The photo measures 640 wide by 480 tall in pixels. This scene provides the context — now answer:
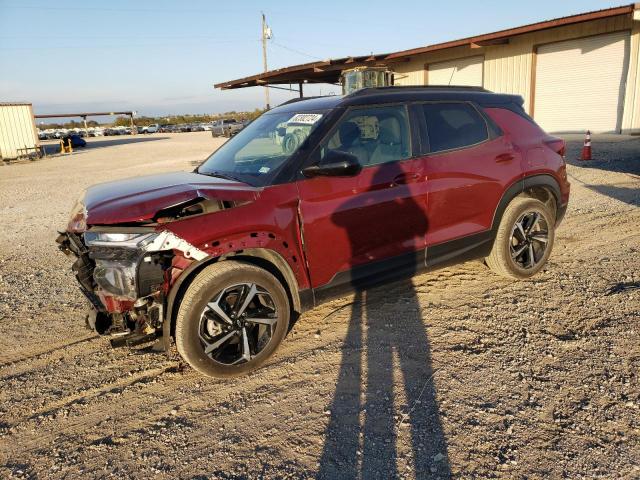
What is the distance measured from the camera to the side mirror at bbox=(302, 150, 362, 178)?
11.0 feet

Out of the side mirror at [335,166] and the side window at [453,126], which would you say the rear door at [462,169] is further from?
the side mirror at [335,166]

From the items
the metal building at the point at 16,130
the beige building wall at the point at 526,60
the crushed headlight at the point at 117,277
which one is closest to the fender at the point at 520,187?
the crushed headlight at the point at 117,277

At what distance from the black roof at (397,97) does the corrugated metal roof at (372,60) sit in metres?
15.9

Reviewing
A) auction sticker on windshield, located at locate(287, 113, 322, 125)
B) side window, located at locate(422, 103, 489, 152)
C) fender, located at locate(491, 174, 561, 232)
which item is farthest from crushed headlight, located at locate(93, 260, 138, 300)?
fender, located at locate(491, 174, 561, 232)

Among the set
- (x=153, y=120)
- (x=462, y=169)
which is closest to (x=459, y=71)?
(x=462, y=169)

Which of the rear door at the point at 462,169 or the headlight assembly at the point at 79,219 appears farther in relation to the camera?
the rear door at the point at 462,169

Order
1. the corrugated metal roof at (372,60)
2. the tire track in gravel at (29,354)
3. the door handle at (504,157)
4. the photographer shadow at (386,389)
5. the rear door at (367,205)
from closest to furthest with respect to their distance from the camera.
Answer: the photographer shadow at (386,389) < the rear door at (367,205) < the tire track in gravel at (29,354) < the door handle at (504,157) < the corrugated metal roof at (372,60)

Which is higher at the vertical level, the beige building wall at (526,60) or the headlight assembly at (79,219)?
the beige building wall at (526,60)

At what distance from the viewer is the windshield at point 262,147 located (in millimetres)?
3652

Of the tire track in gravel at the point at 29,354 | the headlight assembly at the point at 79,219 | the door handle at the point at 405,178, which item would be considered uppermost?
the door handle at the point at 405,178

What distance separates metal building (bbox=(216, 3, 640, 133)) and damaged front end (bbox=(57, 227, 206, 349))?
19.2m

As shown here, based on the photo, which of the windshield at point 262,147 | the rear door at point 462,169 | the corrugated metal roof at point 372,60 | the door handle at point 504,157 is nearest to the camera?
the windshield at point 262,147

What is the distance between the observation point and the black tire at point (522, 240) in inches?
183

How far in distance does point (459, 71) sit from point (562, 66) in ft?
17.5
